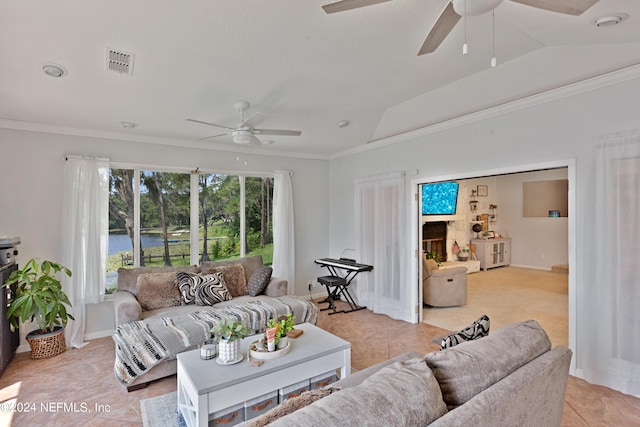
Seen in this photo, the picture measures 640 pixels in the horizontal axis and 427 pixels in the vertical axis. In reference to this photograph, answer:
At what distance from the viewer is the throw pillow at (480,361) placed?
138cm

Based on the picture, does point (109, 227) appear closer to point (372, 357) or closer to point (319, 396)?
point (372, 357)

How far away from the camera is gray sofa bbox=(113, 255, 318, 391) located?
2.83 m

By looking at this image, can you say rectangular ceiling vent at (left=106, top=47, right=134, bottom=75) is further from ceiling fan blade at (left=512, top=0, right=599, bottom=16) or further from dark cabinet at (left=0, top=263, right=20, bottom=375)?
ceiling fan blade at (left=512, top=0, right=599, bottom=16)

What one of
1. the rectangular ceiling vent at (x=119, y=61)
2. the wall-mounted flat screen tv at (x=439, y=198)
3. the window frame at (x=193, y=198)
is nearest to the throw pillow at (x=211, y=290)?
the window frame at (x=193, y=198)

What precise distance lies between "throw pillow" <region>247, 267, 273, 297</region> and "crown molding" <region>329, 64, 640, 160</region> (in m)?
2.51

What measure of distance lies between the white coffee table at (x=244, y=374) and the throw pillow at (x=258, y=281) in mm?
1596

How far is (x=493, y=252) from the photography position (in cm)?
844

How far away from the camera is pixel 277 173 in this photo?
18.0 ft

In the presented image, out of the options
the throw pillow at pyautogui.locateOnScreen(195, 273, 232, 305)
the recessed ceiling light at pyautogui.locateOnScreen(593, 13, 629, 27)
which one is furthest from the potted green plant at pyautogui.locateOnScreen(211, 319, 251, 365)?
the recessed ceiling light at pyautogui.locateOnScreen(593, 13, 629, 27)

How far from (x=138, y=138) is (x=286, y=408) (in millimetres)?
4293

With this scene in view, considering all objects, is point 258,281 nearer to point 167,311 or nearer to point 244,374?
point 167,311

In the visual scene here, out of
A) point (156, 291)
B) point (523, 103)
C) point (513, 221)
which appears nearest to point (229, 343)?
point (156, 291)

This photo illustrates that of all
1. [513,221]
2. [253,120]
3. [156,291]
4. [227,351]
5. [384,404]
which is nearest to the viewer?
[384,404]

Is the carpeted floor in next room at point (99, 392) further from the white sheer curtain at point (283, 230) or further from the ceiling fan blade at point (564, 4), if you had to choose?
the ceiling fan blade at point (564, 4)
